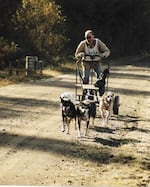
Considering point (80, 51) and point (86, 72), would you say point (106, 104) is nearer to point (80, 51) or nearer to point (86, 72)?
point (86, 72)

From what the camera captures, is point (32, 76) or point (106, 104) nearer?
point (106, 104)

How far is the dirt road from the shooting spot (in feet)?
24.1

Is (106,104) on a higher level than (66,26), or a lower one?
lower

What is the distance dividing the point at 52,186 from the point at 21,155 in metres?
→ 1.94

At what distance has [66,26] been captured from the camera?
41250 mm

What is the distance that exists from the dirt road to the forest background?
16.4 metres

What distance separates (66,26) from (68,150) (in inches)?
1292

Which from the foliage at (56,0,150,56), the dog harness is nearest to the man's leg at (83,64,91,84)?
the dog harness

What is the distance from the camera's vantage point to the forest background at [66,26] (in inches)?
1268

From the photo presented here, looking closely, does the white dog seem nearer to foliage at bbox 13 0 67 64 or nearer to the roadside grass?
the roadside grass

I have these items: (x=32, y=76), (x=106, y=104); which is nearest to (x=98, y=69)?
(x=106, y=104)

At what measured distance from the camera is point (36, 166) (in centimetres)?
791

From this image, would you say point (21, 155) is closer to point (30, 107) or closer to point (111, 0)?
point (30, 107)

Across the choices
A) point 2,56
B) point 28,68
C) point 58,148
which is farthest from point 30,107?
point 2,56
